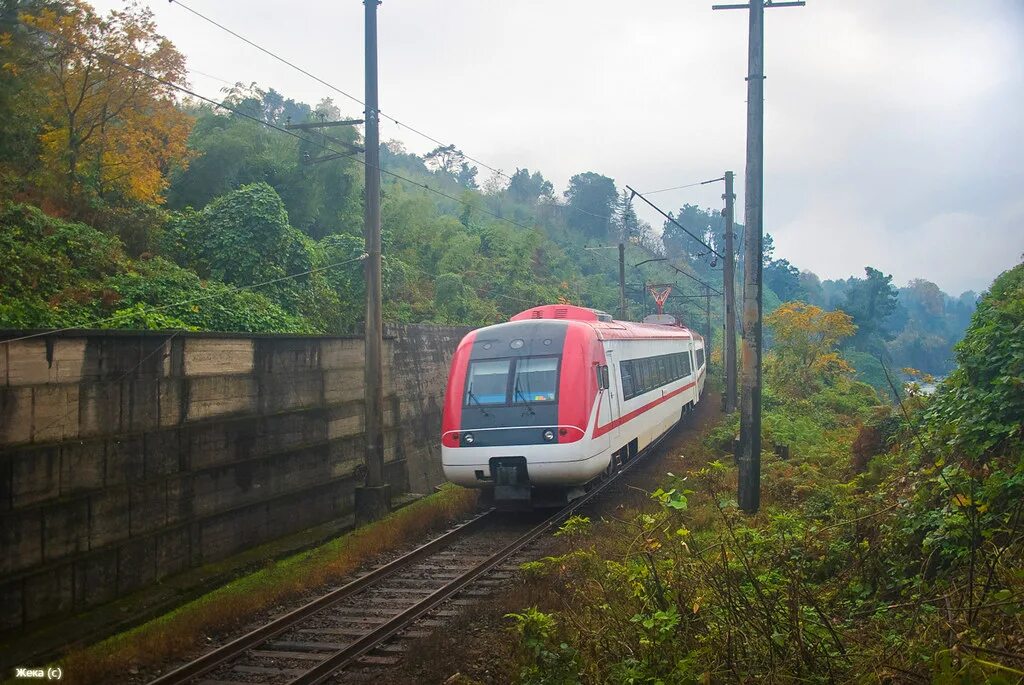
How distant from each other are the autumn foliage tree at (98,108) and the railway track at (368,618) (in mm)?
10474

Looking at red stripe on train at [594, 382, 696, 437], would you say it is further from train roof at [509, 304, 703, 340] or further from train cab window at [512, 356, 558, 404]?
train roof at [509, 304, 703, 340]

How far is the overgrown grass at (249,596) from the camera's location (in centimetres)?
693

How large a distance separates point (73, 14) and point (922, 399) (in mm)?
17199

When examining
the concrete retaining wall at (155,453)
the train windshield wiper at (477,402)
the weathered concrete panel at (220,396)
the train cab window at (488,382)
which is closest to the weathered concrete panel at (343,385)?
the concrete retaining wall at (155,453)

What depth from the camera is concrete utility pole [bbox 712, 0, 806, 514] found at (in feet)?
34.6

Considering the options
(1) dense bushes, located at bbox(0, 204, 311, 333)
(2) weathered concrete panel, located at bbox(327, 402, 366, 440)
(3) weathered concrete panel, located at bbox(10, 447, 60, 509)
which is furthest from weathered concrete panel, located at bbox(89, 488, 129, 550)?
(2) weathered concrete panel, located at bbox(327, 402, 366, 440)

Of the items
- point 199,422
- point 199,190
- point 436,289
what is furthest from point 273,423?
point 436,289

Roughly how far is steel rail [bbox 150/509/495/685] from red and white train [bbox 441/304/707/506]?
1.12 m

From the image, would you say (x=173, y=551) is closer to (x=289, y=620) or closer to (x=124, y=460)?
(x=124, y=460)

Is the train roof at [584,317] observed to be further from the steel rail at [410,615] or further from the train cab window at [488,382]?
the steel rail at [410,615]

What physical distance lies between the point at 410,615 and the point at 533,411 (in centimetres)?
430

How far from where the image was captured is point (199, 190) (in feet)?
72.1

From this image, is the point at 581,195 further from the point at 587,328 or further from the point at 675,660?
the point at 675,660

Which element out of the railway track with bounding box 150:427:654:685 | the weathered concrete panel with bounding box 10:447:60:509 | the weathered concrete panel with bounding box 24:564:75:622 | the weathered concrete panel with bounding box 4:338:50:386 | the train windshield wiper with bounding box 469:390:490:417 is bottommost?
the railway track with bounding box 150:427:654:685
